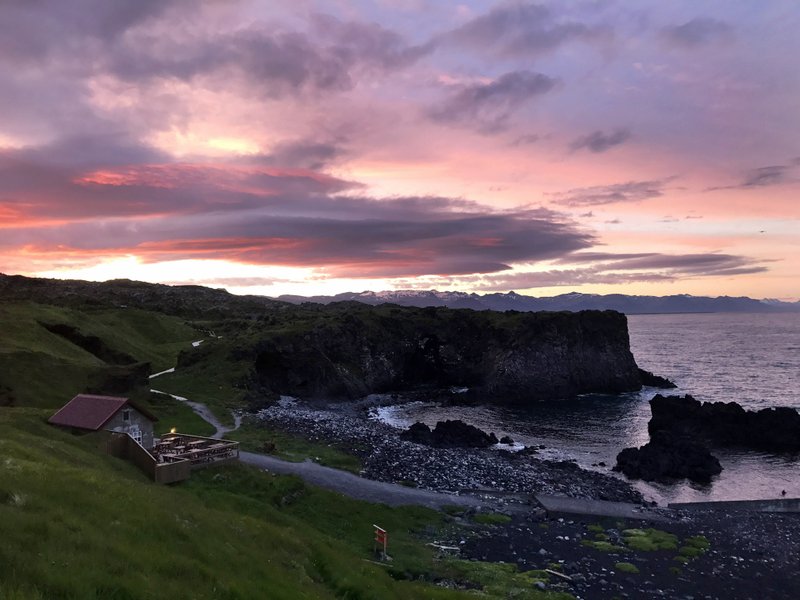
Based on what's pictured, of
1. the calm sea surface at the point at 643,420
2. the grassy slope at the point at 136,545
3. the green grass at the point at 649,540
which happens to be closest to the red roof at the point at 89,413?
the grassy slope at the point at 136,545

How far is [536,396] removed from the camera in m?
110

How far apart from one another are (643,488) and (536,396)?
53742 mm

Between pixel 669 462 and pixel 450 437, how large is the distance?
2554cm

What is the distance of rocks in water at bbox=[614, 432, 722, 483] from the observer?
59938mm

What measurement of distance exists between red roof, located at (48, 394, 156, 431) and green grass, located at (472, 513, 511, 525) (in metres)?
25.0

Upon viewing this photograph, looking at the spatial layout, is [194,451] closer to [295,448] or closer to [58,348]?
[295,448]

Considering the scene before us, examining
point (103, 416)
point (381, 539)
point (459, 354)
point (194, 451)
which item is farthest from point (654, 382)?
point (103, 416)

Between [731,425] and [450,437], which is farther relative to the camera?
[731,425]

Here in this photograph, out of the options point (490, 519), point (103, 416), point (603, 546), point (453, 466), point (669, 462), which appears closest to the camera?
point (103, 416)

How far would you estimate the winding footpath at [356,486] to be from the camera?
139 ft

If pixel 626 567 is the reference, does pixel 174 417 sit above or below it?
above

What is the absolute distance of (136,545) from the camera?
14.4 m

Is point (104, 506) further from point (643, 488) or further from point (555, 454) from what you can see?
point (555, 454)

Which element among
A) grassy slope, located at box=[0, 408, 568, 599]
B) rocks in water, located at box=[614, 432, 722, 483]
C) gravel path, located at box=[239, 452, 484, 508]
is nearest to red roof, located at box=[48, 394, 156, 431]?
grassy slope, located at box=[0, 408, 568, 599]
